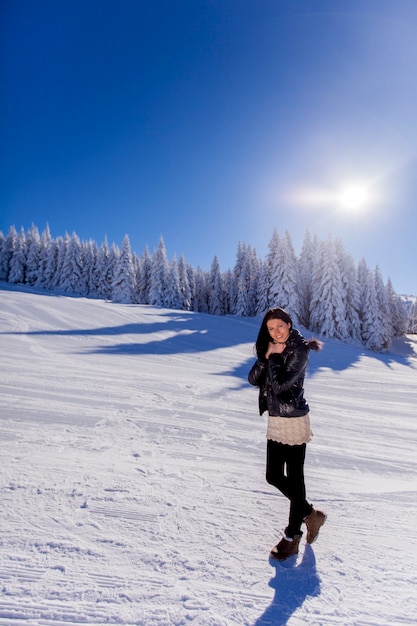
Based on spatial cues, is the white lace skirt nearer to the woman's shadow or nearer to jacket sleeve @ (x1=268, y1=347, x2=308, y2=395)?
jacket sleeve @ (x1=268, y1=347, x2=308, y2=395)

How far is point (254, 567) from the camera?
2.42 metres

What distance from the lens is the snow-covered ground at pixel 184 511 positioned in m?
2.08

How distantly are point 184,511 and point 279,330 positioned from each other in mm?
2060

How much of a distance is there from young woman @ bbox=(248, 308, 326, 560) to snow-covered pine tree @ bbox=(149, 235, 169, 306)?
47702mm

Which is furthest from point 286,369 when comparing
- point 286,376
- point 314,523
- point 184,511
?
point 184,511

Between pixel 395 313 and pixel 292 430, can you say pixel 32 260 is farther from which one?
pixel 292 430

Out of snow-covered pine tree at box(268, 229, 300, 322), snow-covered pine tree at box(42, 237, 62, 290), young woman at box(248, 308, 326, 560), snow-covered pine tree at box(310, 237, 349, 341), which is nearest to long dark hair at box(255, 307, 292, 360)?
young woman at box(248, 308, 326, 560)

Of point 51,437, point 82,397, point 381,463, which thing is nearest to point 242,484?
point 381,463

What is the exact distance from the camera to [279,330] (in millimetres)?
2500

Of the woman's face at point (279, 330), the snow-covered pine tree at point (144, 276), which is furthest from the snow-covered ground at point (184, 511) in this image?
the snow-covered pine tree at point (144, 276)

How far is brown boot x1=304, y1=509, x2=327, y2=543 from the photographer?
2.62 metres

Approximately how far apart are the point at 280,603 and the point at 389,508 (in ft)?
6.24

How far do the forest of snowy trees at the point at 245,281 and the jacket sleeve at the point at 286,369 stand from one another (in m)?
32.4

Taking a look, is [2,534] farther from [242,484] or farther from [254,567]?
[242,484]
